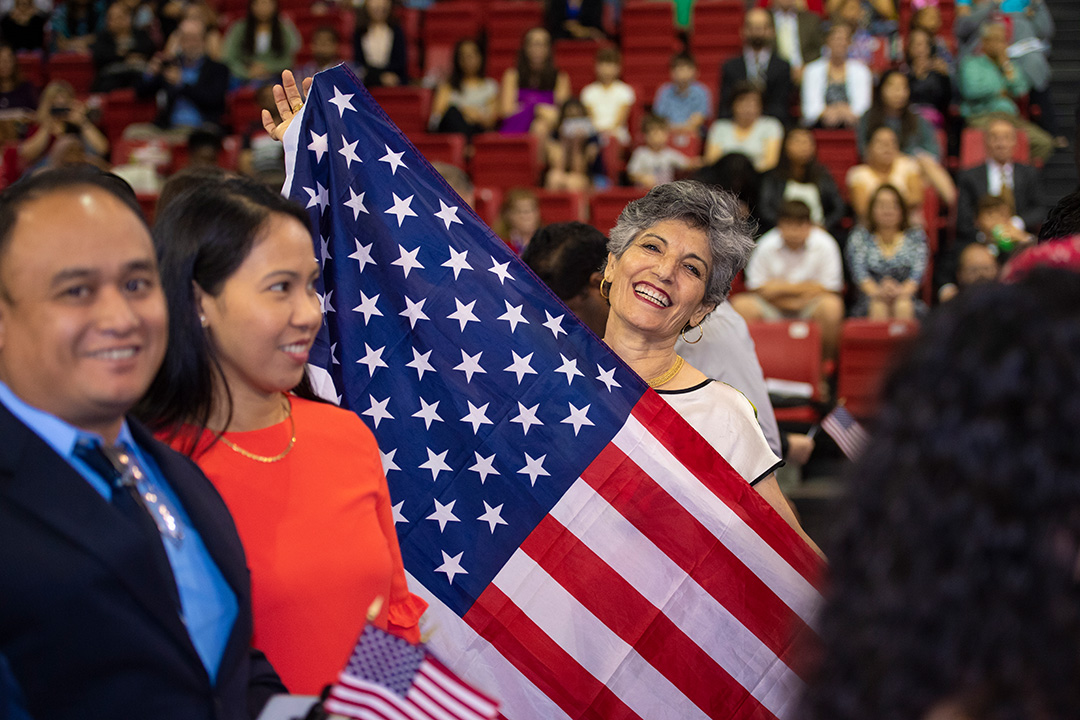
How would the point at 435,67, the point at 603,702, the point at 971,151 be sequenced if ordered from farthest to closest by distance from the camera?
1. the point at 435,67
2. the point at 971,151
3. the point at 603,702

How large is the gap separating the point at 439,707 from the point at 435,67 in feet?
35.9

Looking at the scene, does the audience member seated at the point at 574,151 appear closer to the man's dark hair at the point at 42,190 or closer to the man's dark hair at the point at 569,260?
the man's dark hair at the point at 569,260

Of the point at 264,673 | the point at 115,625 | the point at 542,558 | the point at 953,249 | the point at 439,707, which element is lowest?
the point at 953,249

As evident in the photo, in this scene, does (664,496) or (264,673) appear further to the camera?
(664,496)

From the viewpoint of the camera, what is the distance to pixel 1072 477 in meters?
1.03

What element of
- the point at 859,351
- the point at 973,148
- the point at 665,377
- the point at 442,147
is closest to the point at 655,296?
the point at 665,377

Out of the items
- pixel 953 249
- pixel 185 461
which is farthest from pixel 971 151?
pixel 185 461

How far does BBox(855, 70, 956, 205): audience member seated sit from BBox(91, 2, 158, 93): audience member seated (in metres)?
7.73

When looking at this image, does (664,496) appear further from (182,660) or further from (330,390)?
(182,660)

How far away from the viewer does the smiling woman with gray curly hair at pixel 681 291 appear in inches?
118

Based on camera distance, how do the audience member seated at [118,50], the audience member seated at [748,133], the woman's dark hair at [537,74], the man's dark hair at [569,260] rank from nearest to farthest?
the man's dark hair at [569,260] → the audience member seated at [748,133] → the woman's dark hair at [537,74] → the audience member seated at [118,50]

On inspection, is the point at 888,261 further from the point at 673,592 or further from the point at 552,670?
the point at 552,670

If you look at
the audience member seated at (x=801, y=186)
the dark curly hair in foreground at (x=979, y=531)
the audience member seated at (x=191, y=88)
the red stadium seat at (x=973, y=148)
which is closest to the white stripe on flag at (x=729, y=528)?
the dark curly hair in foreground at (x=979, y=531)

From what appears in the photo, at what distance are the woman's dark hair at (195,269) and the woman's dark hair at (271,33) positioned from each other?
10001 millimetres
